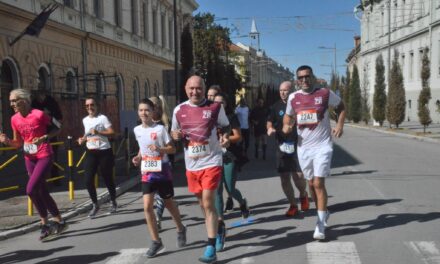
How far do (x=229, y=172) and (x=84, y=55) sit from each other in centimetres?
1790

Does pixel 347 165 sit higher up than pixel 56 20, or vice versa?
pixel 56 20

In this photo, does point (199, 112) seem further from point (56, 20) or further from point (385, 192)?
point (56, 20)

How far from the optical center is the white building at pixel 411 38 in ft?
124

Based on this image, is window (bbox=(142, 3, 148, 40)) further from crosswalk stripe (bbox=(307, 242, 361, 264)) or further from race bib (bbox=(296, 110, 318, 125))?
crosswalk stripe (bbox=(307, 242, 361, 264))

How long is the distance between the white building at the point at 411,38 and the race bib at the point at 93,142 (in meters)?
27.9

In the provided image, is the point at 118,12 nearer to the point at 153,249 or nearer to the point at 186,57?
the point at 186,57

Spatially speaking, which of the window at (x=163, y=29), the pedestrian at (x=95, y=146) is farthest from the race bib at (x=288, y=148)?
Answer: the window at (x=163, y=29)

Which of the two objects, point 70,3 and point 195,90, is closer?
point 195,90

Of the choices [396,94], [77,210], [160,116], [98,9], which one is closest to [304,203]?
[160,116]

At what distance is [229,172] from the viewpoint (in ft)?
23.1

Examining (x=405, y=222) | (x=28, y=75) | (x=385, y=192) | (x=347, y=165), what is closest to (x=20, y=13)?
A: (x=28, y=75)

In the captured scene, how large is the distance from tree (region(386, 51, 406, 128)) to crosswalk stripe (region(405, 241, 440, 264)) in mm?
26268

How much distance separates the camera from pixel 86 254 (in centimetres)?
586

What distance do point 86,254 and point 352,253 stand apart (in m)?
2.92
